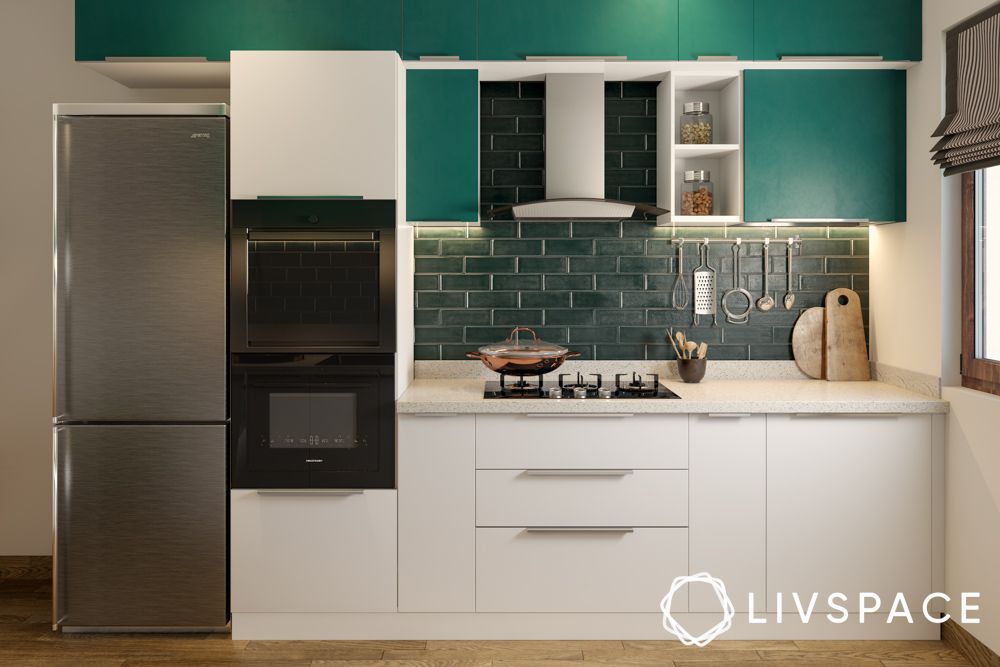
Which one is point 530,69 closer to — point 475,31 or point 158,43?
point 475,31

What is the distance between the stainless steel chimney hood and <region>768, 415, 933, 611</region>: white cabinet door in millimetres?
1107

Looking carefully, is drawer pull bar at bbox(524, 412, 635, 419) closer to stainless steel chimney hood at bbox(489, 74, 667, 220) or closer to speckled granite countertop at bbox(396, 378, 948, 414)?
speckled granite countertop at bbox(396, 378, 948, 414)

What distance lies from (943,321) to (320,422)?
2411 mm

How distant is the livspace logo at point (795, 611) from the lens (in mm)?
2846

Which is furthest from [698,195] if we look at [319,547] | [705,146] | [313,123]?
[319,547]

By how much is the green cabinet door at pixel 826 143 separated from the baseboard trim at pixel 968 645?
1.61 metres

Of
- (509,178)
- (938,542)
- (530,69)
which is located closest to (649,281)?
(509,178)

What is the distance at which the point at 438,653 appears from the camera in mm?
2799

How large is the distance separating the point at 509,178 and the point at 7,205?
232 centimetres

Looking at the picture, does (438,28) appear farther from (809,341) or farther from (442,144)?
(809,341)

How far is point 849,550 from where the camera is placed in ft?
9.32

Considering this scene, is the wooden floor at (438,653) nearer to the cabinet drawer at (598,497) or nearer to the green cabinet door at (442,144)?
the cabinet drawer at (598,497)

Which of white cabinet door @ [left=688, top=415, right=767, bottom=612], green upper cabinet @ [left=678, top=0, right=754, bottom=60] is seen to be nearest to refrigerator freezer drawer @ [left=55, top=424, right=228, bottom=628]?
white cabinet door @ [left=688, top=415, right=767, bottom=612]

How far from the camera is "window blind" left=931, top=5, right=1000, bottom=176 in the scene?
2.55m
